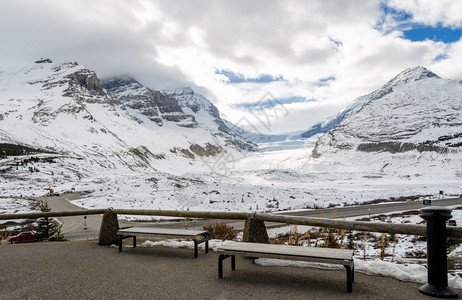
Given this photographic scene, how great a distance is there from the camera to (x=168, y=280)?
235 inches

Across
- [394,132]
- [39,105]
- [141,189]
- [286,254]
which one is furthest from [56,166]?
[394,132]

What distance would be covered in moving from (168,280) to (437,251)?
428 centimetres

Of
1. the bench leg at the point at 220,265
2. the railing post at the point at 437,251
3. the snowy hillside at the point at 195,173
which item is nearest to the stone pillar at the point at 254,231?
the bench leg at the point at 220,265

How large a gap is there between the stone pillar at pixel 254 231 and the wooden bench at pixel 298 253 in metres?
1.18

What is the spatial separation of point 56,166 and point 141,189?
4861cm

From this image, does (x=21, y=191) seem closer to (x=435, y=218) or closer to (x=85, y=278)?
(x=85, y=278)

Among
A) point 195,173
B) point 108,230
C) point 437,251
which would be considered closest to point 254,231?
point 437,251

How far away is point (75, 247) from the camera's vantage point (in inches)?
356

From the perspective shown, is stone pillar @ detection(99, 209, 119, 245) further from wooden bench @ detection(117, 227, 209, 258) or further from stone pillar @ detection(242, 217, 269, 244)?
stone pillar @ detection(242, 217, 269, 244)

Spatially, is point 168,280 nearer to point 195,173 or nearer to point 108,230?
point 108,230

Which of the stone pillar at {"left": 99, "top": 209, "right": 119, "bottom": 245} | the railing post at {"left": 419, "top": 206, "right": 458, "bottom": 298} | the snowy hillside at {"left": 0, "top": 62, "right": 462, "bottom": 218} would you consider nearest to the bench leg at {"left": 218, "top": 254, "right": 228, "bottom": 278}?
the railing post at {"left": 419, "top": 206, "right": 458, "bottom": 298}

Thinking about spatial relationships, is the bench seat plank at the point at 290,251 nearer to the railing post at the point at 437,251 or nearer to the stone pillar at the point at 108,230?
the railing post at the point at 437,251

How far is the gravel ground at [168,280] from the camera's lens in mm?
5262

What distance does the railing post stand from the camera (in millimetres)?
4972
